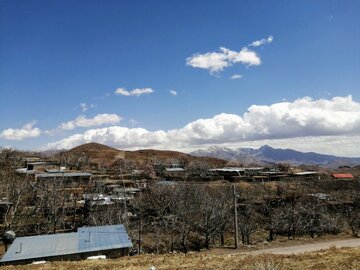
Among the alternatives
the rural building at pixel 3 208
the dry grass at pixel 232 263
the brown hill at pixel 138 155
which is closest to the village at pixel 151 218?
the rural building at pixel 3 208

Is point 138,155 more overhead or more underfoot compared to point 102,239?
more overhead

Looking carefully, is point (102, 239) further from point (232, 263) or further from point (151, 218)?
point (151, 218)

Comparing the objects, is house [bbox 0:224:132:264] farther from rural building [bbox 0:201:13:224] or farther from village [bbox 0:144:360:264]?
rural building [bbox 0:201:13:224]

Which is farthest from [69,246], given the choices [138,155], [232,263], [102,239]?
[138,155]

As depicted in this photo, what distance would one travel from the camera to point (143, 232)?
41.9 metres

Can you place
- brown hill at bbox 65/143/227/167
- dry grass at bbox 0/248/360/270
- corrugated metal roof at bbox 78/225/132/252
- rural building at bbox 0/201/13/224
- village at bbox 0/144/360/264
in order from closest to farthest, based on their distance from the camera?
dry grass at bbox 0/248/360/270 → corrugated metal roof at bbox 78/225/132/252 → village at bbox 0/144/360/264 → rural building at bbox 0/201/13/224 → brown hill at bbox 65/143/227/167

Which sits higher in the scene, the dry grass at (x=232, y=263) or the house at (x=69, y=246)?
the dry grass at (x=232, y=263)

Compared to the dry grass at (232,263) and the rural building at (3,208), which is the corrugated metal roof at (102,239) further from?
the rural building at (3,208)

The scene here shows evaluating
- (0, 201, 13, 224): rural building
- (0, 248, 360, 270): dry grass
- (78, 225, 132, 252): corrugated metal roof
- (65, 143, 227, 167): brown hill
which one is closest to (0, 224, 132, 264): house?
(78, 225, 132, 252): corrugated metal roof

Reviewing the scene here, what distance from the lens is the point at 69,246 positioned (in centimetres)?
2417

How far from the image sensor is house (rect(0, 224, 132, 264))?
894 inches

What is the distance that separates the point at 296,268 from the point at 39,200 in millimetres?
39660

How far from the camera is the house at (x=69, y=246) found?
22.7 m

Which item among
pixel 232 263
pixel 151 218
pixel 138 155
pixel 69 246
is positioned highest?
pixel 138 155
